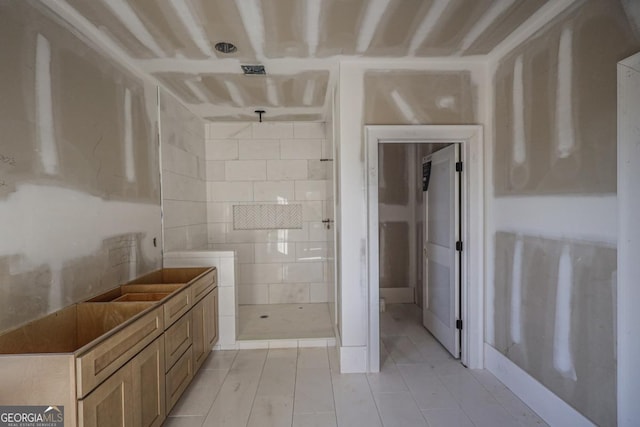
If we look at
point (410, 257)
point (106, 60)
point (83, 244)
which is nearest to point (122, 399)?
point (83, 244)

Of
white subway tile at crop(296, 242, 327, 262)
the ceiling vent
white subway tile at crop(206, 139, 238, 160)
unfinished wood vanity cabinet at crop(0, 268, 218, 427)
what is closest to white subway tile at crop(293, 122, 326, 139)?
white subway tile at crop(206, 139, 238, 160)

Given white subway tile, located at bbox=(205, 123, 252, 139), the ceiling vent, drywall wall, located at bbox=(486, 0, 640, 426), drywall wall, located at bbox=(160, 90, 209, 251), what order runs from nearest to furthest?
1. drywall wall, located at bbox=(486, 0, 640, 426)
2. the ceiling vent
3. drywall wall, located at bbox=(160, 90, 209, 251)
4. white subway tile, located at bbox=(205, 123, 252, 139)

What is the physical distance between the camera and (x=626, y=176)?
1522 millimetres

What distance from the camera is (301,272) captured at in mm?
4438

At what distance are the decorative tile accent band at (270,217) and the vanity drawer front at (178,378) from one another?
7.17 ft

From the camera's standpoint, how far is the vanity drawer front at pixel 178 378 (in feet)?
6.68

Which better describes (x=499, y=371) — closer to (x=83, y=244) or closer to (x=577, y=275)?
(x=577, y=275)

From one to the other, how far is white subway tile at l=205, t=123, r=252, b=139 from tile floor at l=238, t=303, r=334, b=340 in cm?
242

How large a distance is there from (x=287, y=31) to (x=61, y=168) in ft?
5.48

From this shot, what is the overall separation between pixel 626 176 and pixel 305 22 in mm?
2003

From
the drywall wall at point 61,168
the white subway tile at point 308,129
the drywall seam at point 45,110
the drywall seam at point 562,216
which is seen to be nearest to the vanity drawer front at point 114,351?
the drywall wall at point 61,168

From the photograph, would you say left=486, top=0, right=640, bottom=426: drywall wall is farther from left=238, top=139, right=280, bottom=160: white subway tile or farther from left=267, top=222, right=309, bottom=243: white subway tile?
left=238, top=139, right=280, bottom=160: white subway tile

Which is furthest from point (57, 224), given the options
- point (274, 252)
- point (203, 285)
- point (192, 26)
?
point (274, 252)

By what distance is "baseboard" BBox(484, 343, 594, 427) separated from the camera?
6.20 feet
